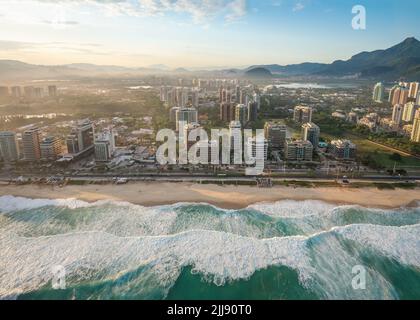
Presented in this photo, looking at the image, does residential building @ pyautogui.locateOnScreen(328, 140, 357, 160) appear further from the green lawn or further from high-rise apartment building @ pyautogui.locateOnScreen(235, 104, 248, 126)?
high-rise apartment building @ pyautogui.locateOnScreen(235, 104, 248, 126)

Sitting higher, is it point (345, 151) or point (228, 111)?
point (228, 111)

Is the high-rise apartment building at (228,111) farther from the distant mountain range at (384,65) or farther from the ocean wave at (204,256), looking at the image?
the distant mountain range at (384,65)

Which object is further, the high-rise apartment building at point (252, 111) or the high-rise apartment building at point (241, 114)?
the high-rise apartment building at point (252, 111)

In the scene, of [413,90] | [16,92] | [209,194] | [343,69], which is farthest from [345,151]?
[343,69]

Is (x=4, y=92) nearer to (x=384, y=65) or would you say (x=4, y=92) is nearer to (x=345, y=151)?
(x=345, y=151)

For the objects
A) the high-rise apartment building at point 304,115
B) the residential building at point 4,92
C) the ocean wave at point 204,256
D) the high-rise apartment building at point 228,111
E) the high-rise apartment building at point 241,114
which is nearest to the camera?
the ocean wave at point 204,256

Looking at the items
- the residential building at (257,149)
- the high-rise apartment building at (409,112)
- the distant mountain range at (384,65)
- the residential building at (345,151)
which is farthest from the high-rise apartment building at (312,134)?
the distant mountain range at (384,65)
